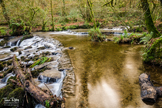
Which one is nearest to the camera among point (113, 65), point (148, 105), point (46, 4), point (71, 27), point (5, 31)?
point (148, 105)

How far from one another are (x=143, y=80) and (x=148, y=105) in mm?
1051

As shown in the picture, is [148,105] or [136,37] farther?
[136,37]

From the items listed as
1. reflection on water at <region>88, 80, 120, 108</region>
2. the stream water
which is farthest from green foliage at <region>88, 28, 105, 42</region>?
reflection on water at <region>88, 80, 120, 108</region>

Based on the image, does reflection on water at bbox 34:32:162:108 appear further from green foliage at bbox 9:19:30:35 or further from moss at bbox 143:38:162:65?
green foliage at bbox 9:19:30:35

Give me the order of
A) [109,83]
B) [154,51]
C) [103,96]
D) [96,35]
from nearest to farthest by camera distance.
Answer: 1. [103,96]
2. [109,83]
3. [154,51]
4. [96,35]

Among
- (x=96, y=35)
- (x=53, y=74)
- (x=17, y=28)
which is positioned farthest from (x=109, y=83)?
(x=17, y=28)

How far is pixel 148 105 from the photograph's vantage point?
3.12 m

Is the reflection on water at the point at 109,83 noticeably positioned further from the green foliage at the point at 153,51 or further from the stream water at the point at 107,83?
the green foliage at the point at 153,51

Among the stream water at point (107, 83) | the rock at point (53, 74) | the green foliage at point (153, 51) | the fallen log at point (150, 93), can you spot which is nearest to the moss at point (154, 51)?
the green foliage at point (153, 51)

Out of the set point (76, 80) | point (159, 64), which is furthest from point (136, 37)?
point (76, 80)

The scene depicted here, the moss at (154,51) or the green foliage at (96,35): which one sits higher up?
the green foliage at (96,35)

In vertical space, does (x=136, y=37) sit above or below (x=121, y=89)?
above

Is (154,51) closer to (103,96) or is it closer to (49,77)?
(103,96)

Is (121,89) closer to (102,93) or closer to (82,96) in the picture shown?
(102,93)
